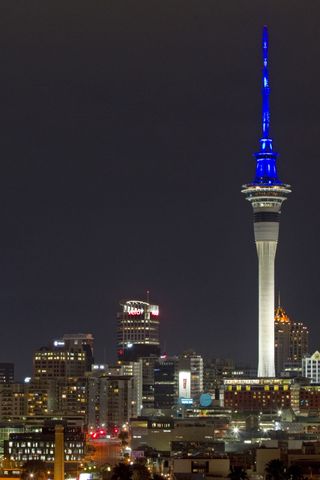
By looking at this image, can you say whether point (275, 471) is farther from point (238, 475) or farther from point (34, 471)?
point (34, 471)

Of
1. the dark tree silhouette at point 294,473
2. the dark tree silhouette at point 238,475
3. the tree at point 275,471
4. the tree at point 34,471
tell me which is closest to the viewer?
the dark tree silhouette at point 238,475

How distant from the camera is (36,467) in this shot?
14600cm

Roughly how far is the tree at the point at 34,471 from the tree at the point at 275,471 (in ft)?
53.2

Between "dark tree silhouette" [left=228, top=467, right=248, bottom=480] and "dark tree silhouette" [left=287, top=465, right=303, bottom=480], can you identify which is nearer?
"dark tree silhouette" [left=228, top=467, right=248, bottom=480]

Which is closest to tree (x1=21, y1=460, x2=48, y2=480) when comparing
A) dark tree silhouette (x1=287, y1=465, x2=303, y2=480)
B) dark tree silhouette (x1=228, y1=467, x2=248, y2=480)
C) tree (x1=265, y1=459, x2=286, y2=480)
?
dark tree silhouette (x1=228, y1=467, x2=248, y2=480)

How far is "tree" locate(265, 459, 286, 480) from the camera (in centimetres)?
13131

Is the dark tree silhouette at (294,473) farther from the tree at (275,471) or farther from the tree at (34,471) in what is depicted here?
the tree at (34,471)

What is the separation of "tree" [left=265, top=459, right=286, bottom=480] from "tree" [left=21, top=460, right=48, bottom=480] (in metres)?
16.2

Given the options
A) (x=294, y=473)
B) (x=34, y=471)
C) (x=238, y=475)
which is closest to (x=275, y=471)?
(x=294, y=473)

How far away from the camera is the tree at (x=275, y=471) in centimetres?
13131

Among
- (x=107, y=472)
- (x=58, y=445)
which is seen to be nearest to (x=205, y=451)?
(x=107, y=472)

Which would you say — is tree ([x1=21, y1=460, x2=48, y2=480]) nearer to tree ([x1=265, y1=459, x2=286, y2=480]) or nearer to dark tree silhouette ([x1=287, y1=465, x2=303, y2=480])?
tree ([x1=265, y1=459, x2=286, y2=480])

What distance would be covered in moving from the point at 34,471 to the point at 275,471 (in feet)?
63.4

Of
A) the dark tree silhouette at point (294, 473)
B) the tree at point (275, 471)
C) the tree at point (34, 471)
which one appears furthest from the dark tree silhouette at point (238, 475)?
the tree at point (34, 471)
